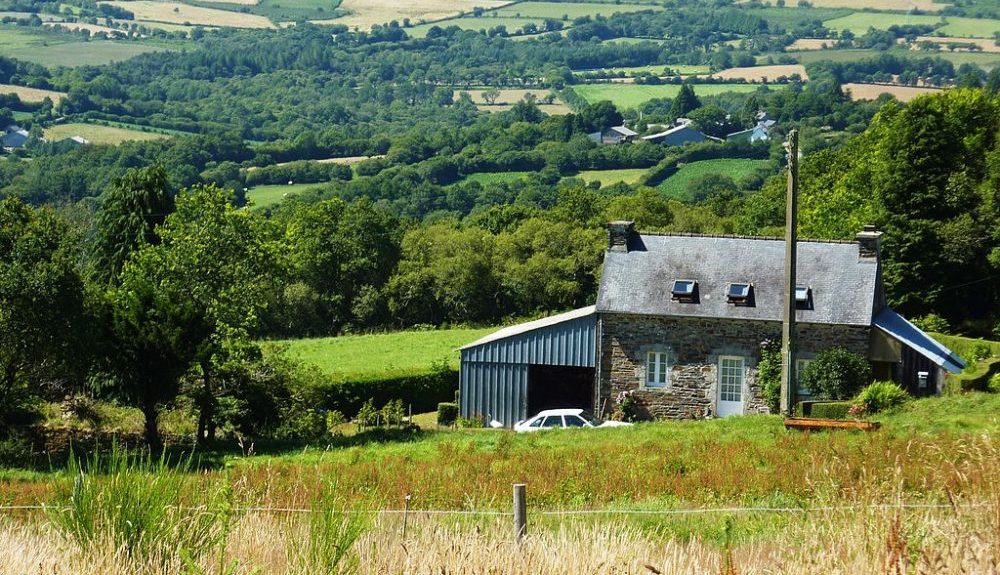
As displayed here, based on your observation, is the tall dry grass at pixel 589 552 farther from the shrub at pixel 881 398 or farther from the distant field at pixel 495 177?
the distant field at pixel 495 177

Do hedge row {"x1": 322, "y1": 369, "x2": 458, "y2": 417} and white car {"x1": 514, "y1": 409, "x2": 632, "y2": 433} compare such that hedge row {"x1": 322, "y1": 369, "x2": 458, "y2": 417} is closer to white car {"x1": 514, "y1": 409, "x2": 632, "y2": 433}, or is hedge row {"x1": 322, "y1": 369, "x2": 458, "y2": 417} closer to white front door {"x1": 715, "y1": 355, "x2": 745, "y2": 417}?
white car {"x1": 514, "y1": 409, "x2": 632, "y2": 433}

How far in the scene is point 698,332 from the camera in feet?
111

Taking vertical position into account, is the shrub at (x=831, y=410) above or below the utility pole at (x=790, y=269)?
below

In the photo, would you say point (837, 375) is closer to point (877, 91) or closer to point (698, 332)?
point (698, 332)

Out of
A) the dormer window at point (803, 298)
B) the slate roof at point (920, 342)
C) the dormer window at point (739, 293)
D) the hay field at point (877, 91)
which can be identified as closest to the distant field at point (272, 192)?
the hay field at point (877, 91)

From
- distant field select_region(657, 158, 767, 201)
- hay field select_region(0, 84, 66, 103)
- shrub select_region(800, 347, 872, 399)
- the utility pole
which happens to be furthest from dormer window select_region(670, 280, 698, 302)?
hay field select_region(0, 84, 66, 103)

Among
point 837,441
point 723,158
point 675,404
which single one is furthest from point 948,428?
point 723,158

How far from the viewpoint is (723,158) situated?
14625 centimetres

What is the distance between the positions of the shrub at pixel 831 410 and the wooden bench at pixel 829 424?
7.95 feet

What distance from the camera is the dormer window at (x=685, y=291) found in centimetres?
3388

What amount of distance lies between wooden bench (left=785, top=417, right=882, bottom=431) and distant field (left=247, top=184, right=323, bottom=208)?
109674 mm

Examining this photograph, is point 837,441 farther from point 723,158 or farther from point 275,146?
point 275,146

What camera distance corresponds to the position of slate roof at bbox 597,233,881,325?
33.0 metres

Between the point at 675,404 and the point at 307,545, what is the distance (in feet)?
83.2
